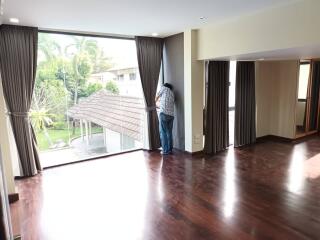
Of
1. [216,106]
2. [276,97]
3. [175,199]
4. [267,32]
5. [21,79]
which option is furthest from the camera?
[276,97]

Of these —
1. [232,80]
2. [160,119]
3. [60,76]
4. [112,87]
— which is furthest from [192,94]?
[60,76]

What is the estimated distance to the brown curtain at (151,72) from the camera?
4.95m

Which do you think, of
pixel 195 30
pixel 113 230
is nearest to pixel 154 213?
pixel 113 230

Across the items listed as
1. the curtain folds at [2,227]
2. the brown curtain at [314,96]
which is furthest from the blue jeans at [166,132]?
the curtain folds at [2,227]

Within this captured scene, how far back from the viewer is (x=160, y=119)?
499cm

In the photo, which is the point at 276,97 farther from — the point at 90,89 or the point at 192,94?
the point at 90,89

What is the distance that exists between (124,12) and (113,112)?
2.32 m

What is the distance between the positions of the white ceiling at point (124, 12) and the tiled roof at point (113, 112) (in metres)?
1.37

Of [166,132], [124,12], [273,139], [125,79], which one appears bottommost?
[273,139]

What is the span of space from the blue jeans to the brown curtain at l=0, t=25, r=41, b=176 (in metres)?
2.39

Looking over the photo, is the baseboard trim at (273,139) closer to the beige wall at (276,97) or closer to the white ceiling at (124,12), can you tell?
the beige wall at (276,97)

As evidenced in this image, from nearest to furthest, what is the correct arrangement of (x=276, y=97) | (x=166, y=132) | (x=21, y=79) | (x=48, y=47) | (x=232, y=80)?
(x=21, y=79)
(x=48, y=47)
(x=166, y=132)
(x=232, y=80)
(x=276, y=97)

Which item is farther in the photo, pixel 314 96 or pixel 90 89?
pixel 314 96

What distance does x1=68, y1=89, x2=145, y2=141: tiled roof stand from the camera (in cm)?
468
